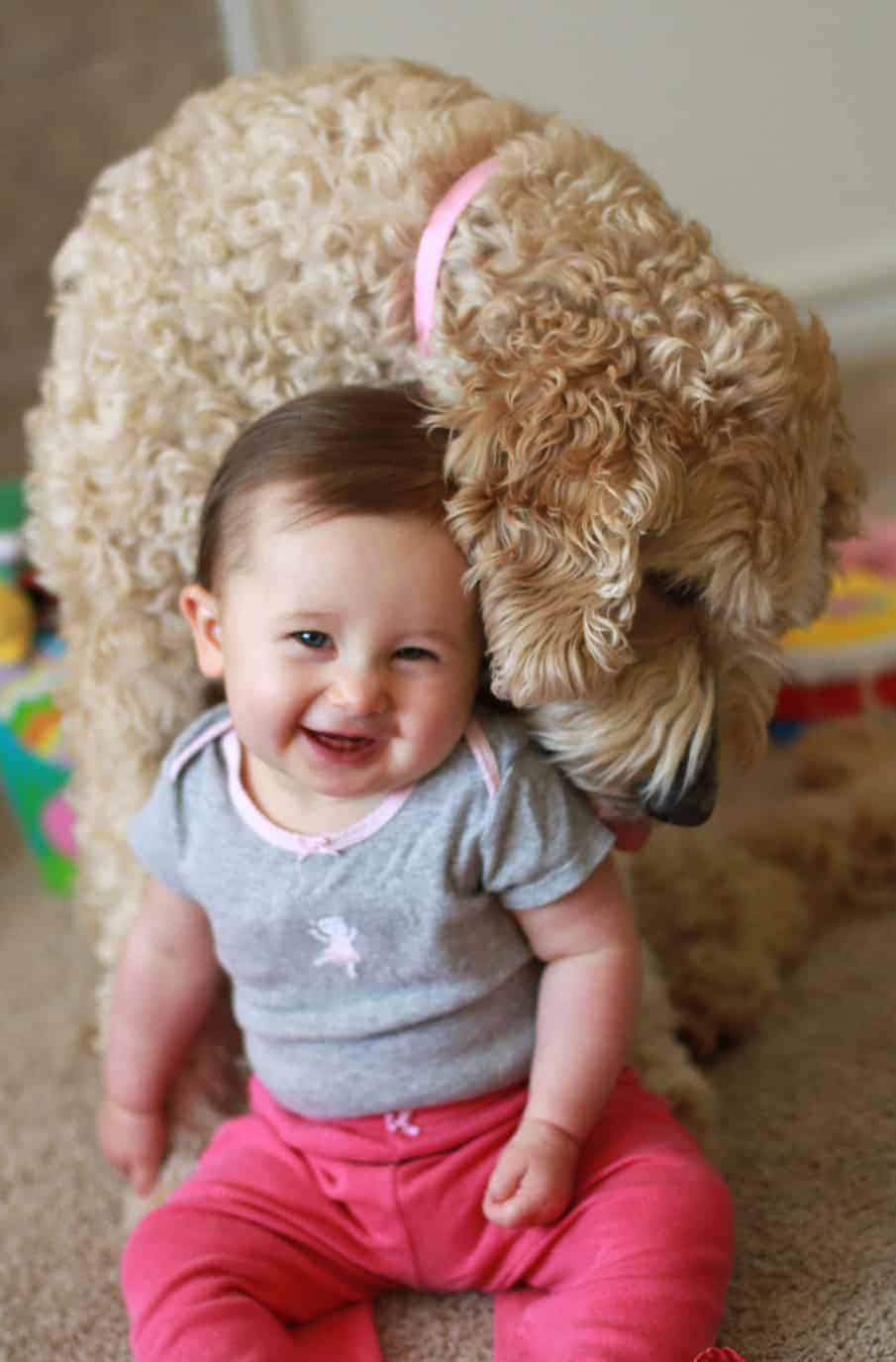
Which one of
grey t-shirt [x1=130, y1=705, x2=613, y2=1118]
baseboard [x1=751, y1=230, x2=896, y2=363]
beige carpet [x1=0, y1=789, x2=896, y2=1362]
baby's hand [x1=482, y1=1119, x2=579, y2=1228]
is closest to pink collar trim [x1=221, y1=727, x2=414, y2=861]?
grey t-shirt [x1=130, y1=705, x2=613, y2=1118]

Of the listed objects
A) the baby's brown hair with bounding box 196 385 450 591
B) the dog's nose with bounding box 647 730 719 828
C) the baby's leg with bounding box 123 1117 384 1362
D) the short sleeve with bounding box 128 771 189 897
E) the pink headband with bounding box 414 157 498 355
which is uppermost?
the pink headband with bounding box 414 157 498 355

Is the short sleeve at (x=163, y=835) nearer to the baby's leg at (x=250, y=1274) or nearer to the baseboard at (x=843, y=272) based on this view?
the baby's leg at (x=250, y=1274)

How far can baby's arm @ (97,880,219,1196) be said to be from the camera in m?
1.08

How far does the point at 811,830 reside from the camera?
1.46m

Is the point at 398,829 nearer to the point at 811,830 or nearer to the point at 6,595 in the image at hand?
Answer: the point at 811,830

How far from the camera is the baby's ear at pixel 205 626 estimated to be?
3.19 ft

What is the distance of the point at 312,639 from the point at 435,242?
0.94 ft

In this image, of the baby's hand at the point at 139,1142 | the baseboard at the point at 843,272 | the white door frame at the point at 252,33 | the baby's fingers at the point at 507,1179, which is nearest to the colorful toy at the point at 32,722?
the baby's hand at the point at 139,1142

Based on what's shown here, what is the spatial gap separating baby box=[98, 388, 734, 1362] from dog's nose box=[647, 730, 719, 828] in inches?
1.9

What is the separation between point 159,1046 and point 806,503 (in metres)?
0.64

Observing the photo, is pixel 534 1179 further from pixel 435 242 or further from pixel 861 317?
pixel 861 317

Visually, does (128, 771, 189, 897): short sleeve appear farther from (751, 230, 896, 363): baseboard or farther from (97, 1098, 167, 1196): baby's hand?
(751, 230, 896, 363): baseboard

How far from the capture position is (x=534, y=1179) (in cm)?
90

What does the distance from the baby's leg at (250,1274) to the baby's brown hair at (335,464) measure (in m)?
0.42
